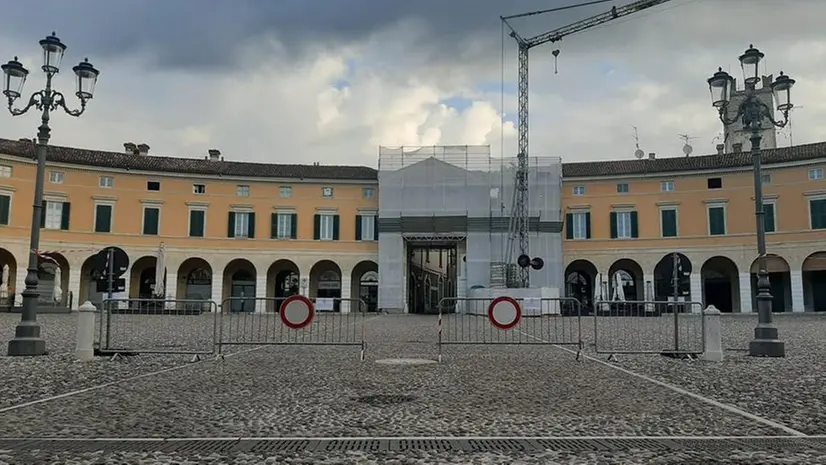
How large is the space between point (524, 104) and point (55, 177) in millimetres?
29241

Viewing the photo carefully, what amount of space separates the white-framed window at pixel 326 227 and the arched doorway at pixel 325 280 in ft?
6.22

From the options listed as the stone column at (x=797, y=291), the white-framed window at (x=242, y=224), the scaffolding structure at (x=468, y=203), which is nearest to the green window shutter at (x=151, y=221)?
the white-framed window at (x=242, y=224)

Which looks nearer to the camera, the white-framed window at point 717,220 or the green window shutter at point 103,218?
the green window shutter at point 103,218

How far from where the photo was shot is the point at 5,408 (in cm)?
621

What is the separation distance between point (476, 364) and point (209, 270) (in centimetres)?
3381

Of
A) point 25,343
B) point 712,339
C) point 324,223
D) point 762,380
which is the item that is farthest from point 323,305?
point 324,223

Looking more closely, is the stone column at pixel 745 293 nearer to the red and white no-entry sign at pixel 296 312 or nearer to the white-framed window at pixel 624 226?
the white-framed window at pixel 624 226

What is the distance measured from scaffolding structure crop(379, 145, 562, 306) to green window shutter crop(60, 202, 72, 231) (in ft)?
58.6

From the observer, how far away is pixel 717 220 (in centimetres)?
3834

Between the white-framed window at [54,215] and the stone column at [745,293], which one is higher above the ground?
the white-framed window at [54,215]

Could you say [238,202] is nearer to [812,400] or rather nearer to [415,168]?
[415,168]

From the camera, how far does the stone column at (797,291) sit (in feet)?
117

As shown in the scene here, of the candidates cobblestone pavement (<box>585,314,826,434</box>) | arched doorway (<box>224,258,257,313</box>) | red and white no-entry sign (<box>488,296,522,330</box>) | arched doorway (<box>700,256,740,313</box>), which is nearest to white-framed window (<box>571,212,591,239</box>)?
arched doorway (<box>700,256,740,313</box>)

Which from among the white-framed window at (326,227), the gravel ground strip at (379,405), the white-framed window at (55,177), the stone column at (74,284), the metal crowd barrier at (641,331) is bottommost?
the gravel ground strip at (379,405)
